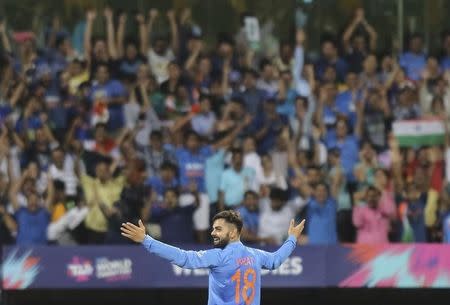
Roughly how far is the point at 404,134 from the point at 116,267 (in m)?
4.38

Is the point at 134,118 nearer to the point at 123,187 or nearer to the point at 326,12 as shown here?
the point at 123,187

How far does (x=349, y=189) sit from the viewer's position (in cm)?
Result: 1752

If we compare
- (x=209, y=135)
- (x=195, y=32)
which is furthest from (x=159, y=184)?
Result: (x=195, y=32)

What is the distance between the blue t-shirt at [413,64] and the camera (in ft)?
63.6

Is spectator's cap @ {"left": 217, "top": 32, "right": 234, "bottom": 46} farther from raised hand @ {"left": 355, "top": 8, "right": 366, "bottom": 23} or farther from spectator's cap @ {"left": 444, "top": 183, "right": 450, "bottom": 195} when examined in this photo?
spectator's cap @ {"left": 444, "top": 183, "right": 450, "bottom": 195}

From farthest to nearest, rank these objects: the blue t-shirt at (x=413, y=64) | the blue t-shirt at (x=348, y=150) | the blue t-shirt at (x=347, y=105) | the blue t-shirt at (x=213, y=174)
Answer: the blue t-shirt at (x=413, y=64)
the blue t-shirt at (x=347, y=105)
the blue t-shirt at (x=348, y=150)
the blue t-shirt at (x=213, y=174)

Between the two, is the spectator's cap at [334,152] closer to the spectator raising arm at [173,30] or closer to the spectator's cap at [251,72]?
the spectator's cap at [251,72]

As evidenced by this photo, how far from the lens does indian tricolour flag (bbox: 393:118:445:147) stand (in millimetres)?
18328

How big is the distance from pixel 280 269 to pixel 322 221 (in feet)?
2.62

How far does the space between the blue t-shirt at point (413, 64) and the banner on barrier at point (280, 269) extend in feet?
11.3

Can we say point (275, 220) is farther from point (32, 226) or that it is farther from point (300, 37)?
point (300, 37)

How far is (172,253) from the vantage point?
33.1 feet

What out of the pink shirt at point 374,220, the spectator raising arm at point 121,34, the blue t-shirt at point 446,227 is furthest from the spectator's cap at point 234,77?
the blue t-shirt at point 446,227

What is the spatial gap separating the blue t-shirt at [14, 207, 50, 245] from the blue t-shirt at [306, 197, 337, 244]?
3.31m
